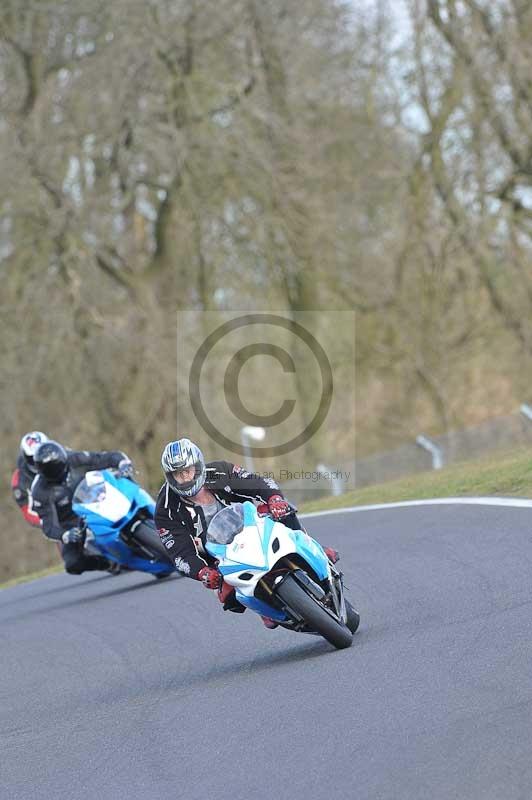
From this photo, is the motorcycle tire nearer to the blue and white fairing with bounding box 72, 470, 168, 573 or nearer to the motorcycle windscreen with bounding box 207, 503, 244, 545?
the motorcycle windscreen with bounding box 207, 503, 244, 545

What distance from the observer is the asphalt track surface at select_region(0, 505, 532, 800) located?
6.02m

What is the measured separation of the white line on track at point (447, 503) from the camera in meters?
13.3

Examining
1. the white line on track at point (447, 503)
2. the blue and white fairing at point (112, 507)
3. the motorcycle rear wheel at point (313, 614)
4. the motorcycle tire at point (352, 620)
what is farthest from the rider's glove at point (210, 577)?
the blue and white fairing at point (112, 507)

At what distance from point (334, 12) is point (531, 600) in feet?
76.2

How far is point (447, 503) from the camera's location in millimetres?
14852

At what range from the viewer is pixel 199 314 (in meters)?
32.4

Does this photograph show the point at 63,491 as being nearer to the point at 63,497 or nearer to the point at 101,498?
the point at 63,497

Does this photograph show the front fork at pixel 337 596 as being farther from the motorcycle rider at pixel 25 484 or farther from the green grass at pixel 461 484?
the motorcycle rider at pixel 25 484

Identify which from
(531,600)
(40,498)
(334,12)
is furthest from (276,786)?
(334,12)

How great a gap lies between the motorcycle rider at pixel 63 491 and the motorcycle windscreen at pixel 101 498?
1.17 feet

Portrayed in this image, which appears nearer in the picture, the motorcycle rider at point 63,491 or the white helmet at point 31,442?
the motorcycle rider at point 63,491

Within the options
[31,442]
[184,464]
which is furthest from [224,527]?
[31,442]

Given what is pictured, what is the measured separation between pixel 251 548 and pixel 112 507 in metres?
6.16

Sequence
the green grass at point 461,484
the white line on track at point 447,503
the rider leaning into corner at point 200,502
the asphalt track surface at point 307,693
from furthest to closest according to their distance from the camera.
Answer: the green grass at point 461,484
the white line on track at point 447,503
the rider leaning into corner at point 200,502
the asphalt track surface at point 307,693
